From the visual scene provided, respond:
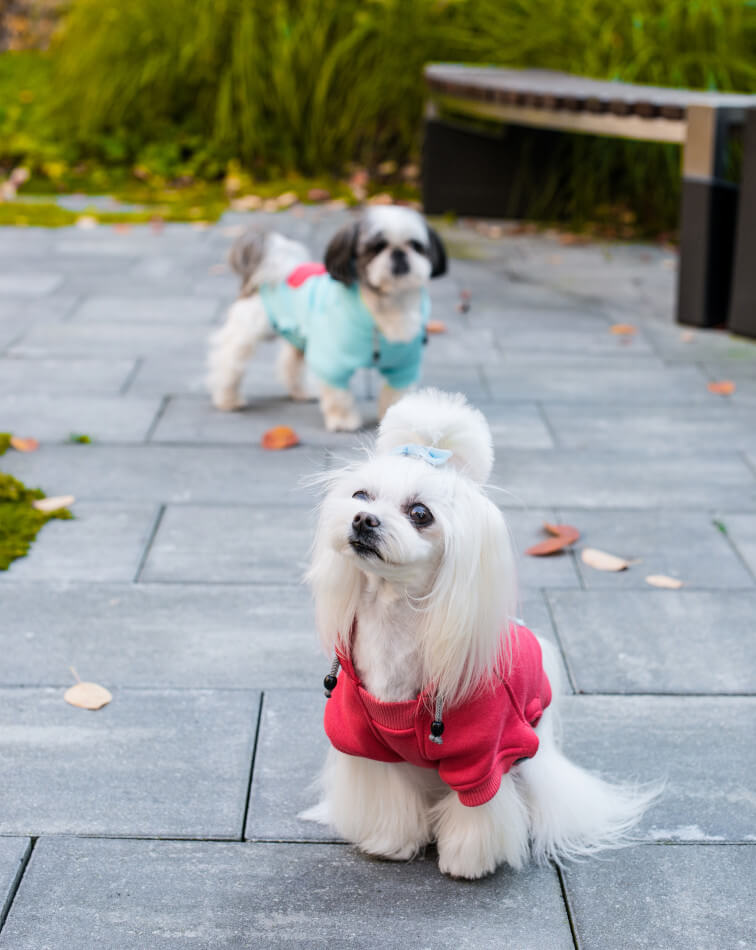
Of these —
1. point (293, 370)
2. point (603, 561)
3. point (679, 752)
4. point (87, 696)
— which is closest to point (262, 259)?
point (293, 370)

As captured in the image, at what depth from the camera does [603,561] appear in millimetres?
3422

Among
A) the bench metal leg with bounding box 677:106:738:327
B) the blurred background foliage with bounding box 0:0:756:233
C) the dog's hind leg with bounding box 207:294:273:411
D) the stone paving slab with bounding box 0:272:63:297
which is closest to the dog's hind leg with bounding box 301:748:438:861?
the dog's hind leg with bounding box 207:294:273:411

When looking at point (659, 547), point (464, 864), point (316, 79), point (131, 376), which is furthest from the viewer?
point (316, 79)

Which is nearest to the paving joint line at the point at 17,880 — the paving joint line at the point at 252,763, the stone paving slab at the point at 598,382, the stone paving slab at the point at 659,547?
the paving joint line at the point at 252,763

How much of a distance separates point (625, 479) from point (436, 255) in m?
1.07

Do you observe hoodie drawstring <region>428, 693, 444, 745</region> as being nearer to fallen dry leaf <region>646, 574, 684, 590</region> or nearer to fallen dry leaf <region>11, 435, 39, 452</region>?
fallen dry leaf <region>646, 574, 684, 590</region>

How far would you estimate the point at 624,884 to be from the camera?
7.07ft

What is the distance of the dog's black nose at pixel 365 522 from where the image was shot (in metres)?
1.83

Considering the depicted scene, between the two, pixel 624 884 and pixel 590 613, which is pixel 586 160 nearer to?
pixel 590 613

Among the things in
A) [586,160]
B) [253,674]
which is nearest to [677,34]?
[586,160]

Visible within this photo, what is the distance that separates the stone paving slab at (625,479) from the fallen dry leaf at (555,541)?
226mm

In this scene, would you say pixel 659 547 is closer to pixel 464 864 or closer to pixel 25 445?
pixel 464 864

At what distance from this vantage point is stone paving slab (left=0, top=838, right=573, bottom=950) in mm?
2010

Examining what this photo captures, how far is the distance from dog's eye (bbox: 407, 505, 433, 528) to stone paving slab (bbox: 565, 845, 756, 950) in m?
0.81
